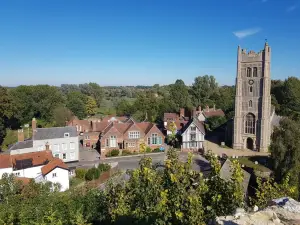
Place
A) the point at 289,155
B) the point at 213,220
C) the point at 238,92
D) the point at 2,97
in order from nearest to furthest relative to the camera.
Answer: the point at 213,220 < the point at 289,155 < the point at 238,92 < the point at 2,97

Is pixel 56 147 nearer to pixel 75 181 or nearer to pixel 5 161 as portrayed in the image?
pixel 75 181

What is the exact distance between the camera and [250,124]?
4634 centimetres

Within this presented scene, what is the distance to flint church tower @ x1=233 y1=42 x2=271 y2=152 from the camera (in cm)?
4403

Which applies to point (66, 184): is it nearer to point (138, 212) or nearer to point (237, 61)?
point (138, 212)

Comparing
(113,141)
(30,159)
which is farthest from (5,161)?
(113,141)

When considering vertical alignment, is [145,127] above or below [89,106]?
below

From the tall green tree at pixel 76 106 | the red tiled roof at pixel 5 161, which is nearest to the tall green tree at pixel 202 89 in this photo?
the tall green tree at pixel 76 106

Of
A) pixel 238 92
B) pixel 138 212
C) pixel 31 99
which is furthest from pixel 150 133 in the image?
pixel 31 99

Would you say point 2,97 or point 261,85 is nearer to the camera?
point 261,85

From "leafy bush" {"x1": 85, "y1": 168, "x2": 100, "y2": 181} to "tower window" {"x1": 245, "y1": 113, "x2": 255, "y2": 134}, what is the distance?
2865cm

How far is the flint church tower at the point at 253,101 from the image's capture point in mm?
44031

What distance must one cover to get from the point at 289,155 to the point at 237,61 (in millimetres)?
22432

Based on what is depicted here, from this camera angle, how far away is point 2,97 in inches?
2061

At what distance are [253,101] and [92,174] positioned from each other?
3068 centimetres
